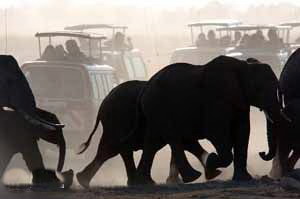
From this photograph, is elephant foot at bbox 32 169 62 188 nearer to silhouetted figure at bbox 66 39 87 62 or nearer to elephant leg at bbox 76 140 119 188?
elephant leg at bbox 76 140 119 188

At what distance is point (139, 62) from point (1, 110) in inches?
557

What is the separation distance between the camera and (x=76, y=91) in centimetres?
2314

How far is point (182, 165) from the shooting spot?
16.7 meters

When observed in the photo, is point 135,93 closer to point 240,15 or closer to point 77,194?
point 77,194

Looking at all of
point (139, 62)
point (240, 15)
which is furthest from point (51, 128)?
point (240, 15)

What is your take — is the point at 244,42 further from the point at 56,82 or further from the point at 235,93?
the point at 235,93

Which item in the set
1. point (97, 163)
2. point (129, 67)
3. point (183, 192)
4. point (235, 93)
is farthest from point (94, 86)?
point (183, 192)

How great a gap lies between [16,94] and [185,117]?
234cm

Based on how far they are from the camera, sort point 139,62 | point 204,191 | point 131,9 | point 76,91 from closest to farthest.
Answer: point 204,191
point 76,91
point 139,62
point 131,9

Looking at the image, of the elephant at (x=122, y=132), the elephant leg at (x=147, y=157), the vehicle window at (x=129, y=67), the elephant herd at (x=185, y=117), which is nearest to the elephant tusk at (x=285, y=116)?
the elephant herd at (x=185, y=117)

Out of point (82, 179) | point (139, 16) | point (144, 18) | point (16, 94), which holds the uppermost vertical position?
point (16, 94)

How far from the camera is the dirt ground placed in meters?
13.8

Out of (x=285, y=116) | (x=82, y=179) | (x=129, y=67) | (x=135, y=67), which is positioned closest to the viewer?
(x=285, y=116)

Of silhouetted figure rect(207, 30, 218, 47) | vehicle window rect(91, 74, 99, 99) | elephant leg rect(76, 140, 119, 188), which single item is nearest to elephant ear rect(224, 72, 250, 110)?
elephant leg rect(76, 140, 119, 188)
